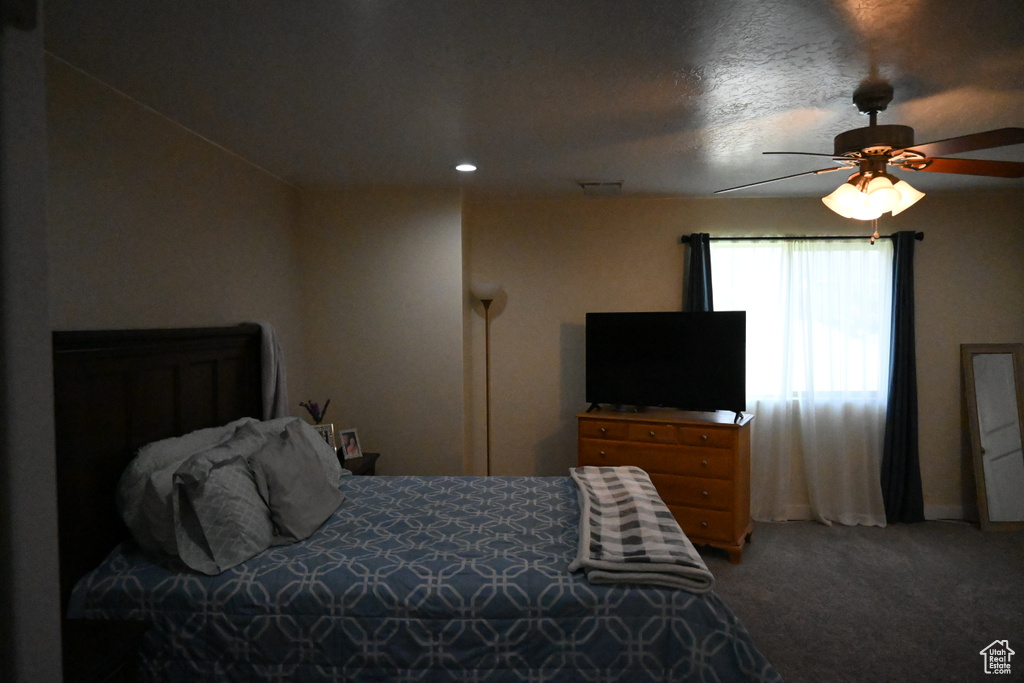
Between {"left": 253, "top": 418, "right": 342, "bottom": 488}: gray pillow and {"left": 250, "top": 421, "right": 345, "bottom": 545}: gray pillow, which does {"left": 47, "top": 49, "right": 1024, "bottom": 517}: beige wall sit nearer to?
{"left": 253, "top": 418, "right": 342, "bottom": 488}: gray pillow

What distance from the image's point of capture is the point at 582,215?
15.4 ft

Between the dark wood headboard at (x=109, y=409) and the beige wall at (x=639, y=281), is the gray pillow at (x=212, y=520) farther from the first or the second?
the beige wall at (x=639, y=281)

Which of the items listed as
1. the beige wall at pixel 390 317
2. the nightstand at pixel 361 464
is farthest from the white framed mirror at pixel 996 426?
the nightstand at pixel 361 464

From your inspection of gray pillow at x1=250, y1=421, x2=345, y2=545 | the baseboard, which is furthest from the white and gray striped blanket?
the baseboard

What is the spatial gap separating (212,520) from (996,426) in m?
5.21

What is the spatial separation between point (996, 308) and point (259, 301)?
534cm

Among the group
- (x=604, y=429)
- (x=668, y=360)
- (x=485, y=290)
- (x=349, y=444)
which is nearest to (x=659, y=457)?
(x=604, y=429)

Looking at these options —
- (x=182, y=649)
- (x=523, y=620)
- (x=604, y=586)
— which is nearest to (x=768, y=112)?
(x=604, y=586)

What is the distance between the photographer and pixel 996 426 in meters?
4.36

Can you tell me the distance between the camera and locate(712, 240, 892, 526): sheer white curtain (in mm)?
4492

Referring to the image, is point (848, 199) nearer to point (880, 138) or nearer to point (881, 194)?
point (881, 194)

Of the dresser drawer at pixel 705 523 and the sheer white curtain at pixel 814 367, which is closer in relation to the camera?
the dresser drawer at pixel 705 523

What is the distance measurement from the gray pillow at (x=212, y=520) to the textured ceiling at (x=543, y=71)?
1493mm

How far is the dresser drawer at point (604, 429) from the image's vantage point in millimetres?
4063
